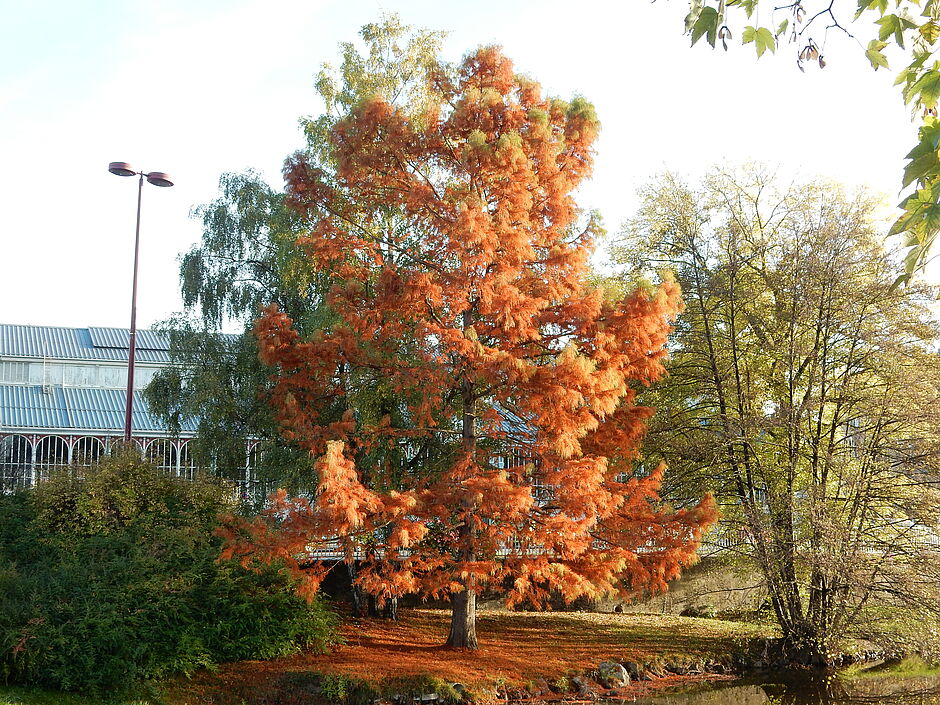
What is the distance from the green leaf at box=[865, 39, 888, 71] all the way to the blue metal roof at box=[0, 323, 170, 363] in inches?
1006

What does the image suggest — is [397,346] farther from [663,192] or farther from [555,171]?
[663,192]

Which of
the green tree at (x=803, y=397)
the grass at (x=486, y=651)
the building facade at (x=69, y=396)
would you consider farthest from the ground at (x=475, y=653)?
the building facade at (x=69, y=396)

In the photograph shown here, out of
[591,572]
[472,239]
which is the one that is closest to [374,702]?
[591,572]

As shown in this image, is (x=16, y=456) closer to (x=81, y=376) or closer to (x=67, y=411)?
(x=67, y=411)

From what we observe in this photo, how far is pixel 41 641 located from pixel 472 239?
6.88m

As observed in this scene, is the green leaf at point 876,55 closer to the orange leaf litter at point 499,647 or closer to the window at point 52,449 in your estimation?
the orange leaf litter at point 499,647

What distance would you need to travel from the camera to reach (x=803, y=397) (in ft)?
49.3

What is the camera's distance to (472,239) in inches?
441

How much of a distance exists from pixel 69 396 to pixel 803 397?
2041 centimetres

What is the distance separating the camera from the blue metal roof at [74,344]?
26.9m

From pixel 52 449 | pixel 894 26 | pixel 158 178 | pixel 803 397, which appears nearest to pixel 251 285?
pixel 158 178

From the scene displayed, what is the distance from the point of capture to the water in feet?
42.8

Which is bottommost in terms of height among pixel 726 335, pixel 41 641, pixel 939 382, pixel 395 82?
pixel 41 641

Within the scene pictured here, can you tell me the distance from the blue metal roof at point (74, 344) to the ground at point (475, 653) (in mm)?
15026
